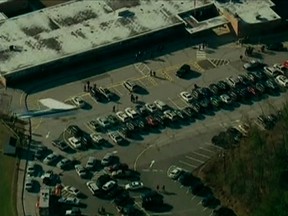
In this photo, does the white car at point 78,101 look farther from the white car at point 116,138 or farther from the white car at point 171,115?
the white car at point 171,115

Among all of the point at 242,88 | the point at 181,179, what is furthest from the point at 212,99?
the point at 181,179

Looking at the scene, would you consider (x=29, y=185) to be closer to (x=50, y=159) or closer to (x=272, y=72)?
(x=50, y=159)

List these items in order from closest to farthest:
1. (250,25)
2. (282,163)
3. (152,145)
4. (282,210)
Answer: (282,210) < (282,163) < (152,145) < (250,25)

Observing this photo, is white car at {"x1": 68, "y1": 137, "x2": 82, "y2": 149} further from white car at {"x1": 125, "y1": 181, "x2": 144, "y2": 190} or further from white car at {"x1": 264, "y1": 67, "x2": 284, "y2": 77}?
white car at {"x1": 264, "y1": 67, "x2": 284, "y2": 77}

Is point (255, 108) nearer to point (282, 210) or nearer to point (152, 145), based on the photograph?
point (152, 145)

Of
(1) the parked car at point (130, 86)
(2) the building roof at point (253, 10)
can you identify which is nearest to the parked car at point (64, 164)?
(1) the parked car at point (130, 86)

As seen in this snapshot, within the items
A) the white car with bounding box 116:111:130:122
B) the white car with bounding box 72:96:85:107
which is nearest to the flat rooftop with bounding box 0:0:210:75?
the white car with bounding box 72:96:85:107
